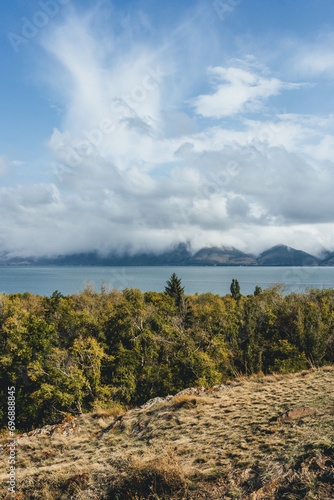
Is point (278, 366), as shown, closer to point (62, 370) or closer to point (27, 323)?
point (62, 370)

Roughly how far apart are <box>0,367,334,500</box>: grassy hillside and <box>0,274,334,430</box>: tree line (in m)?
9.70

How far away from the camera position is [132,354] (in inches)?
1166

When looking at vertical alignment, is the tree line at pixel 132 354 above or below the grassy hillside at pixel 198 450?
below

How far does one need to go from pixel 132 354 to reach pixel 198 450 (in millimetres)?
20498

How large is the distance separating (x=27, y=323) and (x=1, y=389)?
666cm

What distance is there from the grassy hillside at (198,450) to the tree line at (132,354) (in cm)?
970

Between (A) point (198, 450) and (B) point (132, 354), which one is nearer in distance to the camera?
(A) point (198, 450)

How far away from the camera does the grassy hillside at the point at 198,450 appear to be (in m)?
7.61

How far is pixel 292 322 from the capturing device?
37625 mm

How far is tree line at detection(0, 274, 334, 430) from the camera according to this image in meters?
25.4

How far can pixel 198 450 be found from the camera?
10117 millimetres

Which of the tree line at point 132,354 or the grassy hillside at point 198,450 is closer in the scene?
the grassy hillside at point 198,450

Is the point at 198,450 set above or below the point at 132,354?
above

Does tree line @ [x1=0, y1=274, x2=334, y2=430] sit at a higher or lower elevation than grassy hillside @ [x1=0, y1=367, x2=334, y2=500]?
lower
